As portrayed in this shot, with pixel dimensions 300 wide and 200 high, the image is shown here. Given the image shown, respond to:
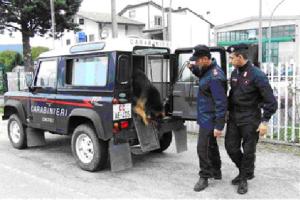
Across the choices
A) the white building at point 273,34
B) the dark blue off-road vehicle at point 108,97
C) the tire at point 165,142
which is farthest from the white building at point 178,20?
the dark blue off-road vehicle at point 108,97

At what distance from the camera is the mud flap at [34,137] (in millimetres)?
7750

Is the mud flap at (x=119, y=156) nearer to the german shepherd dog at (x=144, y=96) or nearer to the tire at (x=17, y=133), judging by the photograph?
the german shepherd dog at (x=144, y=96)

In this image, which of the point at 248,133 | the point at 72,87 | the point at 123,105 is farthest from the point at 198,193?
the point at 72,87

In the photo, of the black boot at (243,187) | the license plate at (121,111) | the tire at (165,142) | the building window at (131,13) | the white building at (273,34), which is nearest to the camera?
the black boot at (243,187)

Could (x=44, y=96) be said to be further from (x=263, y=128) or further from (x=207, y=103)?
(x=263, y=128)

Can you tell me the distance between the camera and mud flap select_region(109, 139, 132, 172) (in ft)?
19.2

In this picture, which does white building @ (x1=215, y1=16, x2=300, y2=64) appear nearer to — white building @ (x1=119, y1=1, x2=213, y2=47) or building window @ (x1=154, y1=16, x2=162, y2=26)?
white building @ (x1=119, y1=1, x2=213, y2=47)

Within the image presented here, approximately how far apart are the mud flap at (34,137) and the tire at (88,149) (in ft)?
5.50

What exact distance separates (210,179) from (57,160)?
9.34ft

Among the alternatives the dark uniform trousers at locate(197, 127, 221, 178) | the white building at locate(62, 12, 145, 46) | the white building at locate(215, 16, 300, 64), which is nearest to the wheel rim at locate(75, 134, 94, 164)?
the dark uniform trousers at locate(197, 127, 221, 178)

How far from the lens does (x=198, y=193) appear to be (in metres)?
5.16

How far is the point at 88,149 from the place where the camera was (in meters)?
6.30

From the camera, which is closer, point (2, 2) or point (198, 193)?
point (198, 193)

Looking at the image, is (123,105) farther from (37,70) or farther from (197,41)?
(197,41)
